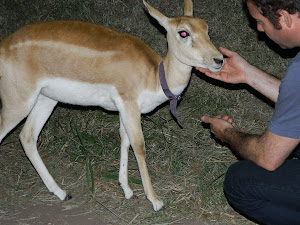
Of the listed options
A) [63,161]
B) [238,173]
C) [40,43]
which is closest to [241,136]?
[238,173]

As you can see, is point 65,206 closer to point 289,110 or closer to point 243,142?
point 243,142

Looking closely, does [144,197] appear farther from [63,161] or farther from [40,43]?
[40,43]

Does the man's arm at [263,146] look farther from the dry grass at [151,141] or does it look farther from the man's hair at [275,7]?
the dry grass at [151,141]

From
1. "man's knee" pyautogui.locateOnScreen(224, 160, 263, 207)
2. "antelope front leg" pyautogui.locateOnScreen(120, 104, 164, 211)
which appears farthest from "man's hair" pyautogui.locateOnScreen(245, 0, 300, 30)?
"antelope front leg" pyautogui.locateOnScreen(120, 104, 164, 211)

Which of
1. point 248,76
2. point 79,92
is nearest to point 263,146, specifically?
point 248,76

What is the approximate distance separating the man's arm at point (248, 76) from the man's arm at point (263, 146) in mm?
539

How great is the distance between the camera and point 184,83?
388 cm

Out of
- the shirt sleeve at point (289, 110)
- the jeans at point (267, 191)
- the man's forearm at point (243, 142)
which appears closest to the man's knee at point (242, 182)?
the jeans at point (267, 191)

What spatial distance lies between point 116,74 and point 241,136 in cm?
132

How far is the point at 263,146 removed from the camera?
279cm

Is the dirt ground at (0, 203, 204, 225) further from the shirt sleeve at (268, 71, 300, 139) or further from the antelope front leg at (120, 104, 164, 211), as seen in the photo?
the shirt sleeve at (268, 71, 300, 139)

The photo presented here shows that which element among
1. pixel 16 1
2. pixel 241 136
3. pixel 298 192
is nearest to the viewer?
pixel 298 192

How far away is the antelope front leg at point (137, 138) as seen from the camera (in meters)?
3.82

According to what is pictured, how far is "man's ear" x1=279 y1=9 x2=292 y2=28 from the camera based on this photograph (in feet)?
8.41
